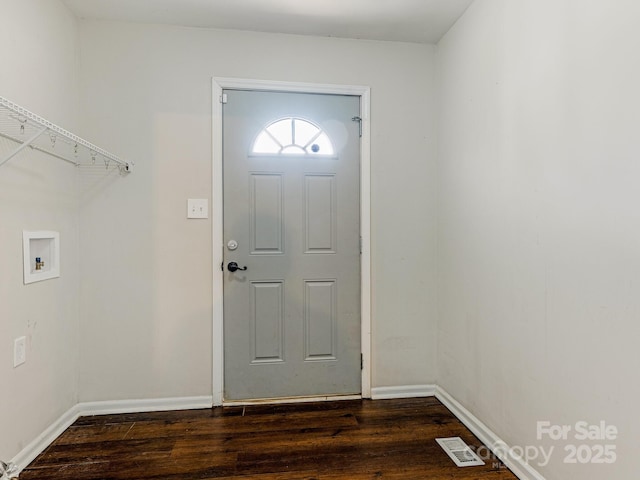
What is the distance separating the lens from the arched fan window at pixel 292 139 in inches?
95.3

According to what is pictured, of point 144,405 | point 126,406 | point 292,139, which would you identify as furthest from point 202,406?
point 292,139

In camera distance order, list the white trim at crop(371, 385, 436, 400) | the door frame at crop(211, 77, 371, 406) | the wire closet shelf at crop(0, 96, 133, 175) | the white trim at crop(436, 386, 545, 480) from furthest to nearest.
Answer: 1. the white trim at crop(371, 385, 436, 400)
2. the door frame at crop(211, 77, 371, 406)
3. the white trim at crop(436, 386, 545, 480)
4. the wire closet shelf at crop(0, 96, 133, 175)

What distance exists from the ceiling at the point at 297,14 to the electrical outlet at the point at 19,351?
189cm

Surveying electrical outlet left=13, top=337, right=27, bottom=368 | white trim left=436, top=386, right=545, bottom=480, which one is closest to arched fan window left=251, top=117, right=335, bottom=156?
electrical outlet left=13, top=337, right=27, bottom=368

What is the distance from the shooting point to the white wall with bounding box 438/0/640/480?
123 centimetres

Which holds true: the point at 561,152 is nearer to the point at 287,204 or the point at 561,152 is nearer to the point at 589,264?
the point at 589,264

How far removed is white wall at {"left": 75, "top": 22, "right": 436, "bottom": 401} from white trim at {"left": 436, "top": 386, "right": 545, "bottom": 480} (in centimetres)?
50

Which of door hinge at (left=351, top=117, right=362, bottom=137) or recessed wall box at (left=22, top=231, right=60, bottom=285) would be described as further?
door hinge at (left=351, top=117, right=362, bottom=137)

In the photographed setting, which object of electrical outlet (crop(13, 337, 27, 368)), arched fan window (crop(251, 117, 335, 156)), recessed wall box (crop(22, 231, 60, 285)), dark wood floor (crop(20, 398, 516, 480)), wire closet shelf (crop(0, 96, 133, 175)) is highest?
arched fan window (crop(251, 117, 335, 156))

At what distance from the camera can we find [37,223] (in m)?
1.86

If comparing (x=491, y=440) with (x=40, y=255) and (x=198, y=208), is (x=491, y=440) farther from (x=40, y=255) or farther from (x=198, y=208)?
(x=40, y=255)

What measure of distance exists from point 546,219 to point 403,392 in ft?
5.12

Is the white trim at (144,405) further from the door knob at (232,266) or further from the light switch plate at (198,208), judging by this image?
the light switch plate at (198,208)

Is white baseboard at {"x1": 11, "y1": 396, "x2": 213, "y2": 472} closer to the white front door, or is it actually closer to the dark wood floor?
the dark wood floor
